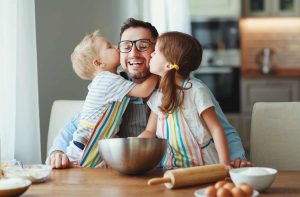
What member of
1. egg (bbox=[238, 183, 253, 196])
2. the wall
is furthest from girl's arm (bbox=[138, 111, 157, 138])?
the wall

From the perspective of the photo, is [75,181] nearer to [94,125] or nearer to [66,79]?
[94,125]

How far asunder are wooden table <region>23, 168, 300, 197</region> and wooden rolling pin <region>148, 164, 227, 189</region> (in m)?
0.02

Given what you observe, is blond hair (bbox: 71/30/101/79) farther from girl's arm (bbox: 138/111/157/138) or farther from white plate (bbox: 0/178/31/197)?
white plate (bbox: 0/178/31/197)

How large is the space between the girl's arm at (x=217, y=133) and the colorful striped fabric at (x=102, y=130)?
0.37 m

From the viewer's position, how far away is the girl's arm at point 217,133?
1.82 metres

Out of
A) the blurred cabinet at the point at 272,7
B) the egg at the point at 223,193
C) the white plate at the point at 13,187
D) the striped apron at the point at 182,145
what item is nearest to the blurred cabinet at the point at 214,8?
the blurred cabinet at the point at 272,7

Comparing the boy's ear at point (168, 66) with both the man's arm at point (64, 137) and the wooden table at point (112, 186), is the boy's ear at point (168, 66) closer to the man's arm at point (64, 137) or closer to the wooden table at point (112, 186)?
the wooden table at point (112, 186)

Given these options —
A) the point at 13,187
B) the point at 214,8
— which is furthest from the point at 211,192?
the point at 214,8

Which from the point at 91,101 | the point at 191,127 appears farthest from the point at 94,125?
the point at 191,127

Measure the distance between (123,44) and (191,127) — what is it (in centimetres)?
48

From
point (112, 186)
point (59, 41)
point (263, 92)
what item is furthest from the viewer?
point (263, 92)

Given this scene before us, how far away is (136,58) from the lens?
2119 millimetres

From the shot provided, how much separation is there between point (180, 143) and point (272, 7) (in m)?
4.40

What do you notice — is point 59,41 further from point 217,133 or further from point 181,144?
point 217,133
